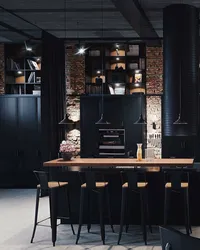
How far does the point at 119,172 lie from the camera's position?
24.8 ft

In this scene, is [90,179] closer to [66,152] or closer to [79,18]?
[66,152]

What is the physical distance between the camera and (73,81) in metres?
12.1

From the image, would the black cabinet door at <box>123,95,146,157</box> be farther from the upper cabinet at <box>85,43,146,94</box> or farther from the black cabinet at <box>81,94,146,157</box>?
the upper cabinet at <box>85,43,146,94</box>

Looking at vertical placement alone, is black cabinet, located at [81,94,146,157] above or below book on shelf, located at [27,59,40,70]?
below

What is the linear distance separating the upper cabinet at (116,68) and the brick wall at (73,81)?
0.52 ft

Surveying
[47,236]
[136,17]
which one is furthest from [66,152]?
[136,17]

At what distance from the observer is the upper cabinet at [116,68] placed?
11.8m

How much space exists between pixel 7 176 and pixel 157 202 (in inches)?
216

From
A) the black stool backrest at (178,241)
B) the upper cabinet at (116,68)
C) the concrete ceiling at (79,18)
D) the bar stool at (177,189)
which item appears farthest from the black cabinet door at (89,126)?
the black stool backrest at (178,241)

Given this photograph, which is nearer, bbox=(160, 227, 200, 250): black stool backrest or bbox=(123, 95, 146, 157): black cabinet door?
bbox=(160, 227, 200, 250): black stool backrest

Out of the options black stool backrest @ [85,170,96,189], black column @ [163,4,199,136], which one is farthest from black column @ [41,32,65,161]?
black stool backrest @ [85,170,96,189]

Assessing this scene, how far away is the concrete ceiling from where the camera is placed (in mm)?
7848

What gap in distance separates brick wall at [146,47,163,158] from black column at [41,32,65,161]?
92.0 inches

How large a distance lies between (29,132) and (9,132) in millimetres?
532
